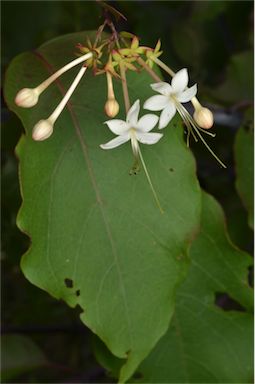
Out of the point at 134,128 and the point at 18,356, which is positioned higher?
the point at 134,128

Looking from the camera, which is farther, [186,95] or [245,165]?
[245,165]

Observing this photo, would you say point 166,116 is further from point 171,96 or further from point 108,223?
point 108,223

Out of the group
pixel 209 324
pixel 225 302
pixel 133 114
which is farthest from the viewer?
pixel 225 302

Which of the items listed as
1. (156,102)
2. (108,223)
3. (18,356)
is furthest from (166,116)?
(18,356)

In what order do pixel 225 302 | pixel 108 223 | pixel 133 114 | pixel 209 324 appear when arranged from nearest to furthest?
pixel 133 114 < pixel 108 223 < pixel 209 324 < pixel 225 302

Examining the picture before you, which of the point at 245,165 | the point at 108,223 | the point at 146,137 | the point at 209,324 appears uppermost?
the point at 146,137

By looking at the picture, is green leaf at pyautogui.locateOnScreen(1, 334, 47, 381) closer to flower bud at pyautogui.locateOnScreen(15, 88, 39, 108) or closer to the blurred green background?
the blurred green background

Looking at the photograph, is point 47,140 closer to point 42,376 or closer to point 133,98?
point 133,98

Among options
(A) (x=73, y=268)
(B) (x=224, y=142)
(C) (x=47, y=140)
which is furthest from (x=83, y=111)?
(B) (x=224, y=142)
